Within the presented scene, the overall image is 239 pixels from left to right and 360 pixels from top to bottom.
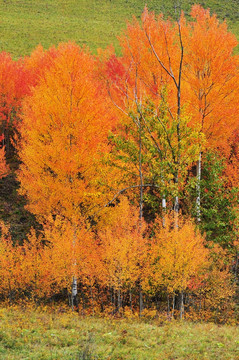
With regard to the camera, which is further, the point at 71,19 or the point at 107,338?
the point at 71,19

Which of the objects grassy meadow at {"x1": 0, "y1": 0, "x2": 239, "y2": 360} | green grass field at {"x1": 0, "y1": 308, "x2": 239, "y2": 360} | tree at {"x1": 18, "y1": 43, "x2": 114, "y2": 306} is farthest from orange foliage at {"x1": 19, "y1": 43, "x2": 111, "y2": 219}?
green grass field at {"x1": 0, "y1": 308, "x2": 239, "y2": 360}

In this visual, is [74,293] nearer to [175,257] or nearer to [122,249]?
[122,249]

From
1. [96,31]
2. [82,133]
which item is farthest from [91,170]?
[96,31]

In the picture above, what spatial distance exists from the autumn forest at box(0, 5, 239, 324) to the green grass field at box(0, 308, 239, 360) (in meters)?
4.04

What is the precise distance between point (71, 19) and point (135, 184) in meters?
86.1

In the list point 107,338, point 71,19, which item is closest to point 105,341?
point 107,338

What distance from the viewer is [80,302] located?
19.9m

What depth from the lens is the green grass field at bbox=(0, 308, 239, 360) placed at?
28.0 feet

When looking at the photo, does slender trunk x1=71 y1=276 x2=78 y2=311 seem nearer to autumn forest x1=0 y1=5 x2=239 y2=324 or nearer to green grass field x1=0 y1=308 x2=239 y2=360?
autumn forest x1=0 y1=5 x2=239 y2=324

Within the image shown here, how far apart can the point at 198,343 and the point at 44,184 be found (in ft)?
34.4

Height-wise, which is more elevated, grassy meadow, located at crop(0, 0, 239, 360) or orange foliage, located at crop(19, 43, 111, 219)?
orange foliage, located at crop(19, 43, 111, 219)

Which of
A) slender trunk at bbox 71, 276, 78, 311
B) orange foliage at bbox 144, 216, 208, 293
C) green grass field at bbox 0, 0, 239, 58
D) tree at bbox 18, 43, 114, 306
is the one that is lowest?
slender trunk at bbox 71, 276, 78, 311

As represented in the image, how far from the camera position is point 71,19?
283 ft

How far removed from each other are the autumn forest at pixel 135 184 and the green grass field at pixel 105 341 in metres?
4.04
